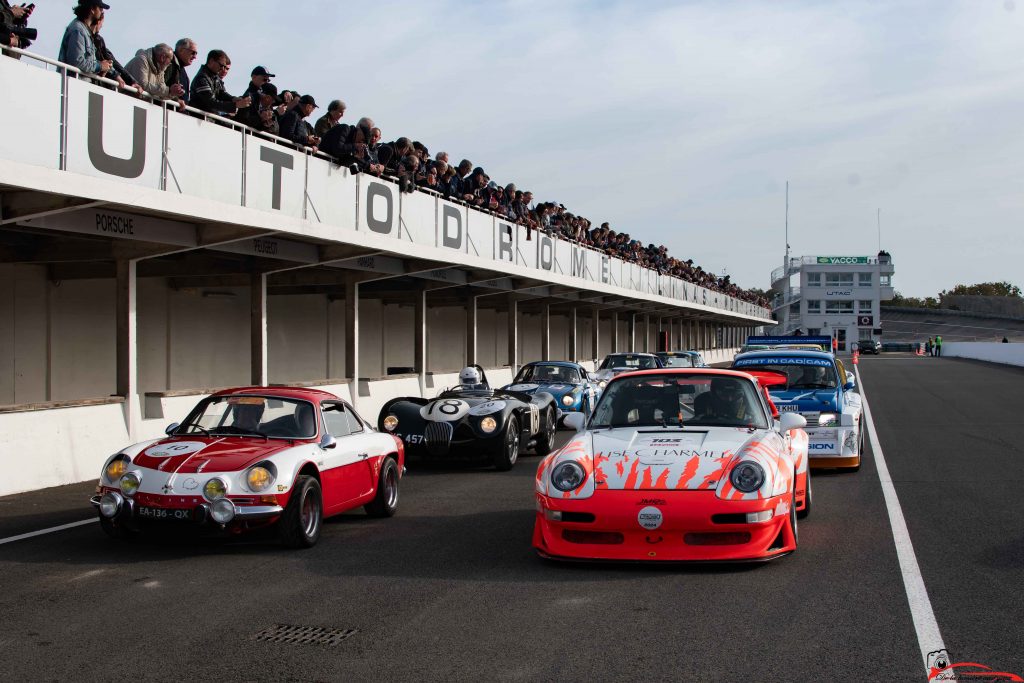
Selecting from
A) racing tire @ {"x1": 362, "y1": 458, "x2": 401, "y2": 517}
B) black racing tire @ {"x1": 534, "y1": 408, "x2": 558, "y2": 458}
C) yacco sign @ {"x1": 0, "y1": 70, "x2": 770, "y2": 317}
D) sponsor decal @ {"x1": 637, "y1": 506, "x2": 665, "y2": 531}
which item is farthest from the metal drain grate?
black racing tire @ {"x1": 534, "y1": 408, "x2": 558, "y2": 458}

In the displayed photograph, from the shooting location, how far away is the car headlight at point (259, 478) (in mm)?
7230

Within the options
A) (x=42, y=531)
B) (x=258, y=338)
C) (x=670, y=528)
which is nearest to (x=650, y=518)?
(x=670, y=528)

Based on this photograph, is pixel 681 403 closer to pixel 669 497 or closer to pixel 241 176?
pixel 669 497

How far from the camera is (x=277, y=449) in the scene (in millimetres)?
7715

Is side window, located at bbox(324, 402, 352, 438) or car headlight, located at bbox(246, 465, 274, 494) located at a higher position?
side window, located at bbox(324, 402, 352, 438)

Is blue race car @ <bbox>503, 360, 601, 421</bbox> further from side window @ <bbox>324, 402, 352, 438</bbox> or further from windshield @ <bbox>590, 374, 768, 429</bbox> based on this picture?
Result: windshield @ <bbox>590, 374, 768, 429</bbox>

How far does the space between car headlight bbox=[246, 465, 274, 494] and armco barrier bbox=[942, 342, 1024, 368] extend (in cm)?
5257

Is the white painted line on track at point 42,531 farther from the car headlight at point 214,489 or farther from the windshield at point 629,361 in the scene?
the windshield at point 629,361

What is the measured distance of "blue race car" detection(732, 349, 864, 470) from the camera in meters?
12.1

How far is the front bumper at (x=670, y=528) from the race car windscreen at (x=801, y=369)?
254 inches

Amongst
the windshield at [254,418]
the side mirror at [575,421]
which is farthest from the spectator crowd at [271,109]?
the side mirror at [575,421]

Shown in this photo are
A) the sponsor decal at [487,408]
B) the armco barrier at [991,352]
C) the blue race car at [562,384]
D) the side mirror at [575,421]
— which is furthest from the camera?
the armco barrier at [991,352]

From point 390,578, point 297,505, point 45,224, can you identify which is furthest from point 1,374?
point 390,578

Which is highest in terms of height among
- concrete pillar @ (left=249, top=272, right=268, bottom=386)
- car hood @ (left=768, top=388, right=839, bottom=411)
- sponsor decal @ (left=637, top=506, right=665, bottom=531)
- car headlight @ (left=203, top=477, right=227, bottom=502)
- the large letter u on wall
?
the large letter u on wall
